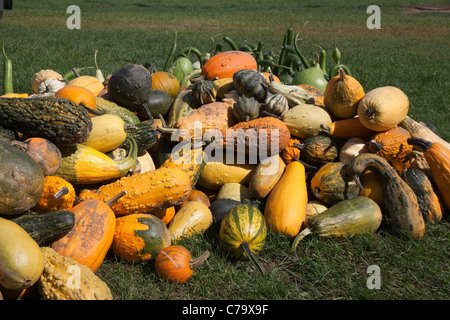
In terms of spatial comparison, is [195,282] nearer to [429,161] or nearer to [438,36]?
[429,161]

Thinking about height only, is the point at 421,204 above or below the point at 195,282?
above

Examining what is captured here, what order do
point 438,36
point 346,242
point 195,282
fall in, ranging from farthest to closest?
point 438,36 < point 346,242 < point 195,282

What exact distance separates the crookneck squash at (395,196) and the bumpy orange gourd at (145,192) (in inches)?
60.5

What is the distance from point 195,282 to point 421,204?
2.17 metres

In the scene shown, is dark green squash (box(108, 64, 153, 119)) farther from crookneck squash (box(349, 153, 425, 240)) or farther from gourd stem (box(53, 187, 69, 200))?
crookneck squash (box(349, 153, 425, 240))

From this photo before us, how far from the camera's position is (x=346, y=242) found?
3.58 m

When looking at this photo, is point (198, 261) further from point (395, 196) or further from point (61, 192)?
point (395, 196)

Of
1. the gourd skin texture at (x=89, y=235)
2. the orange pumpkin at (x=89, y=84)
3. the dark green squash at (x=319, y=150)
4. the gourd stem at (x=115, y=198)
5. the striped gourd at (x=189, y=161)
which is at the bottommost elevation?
the gourd skin texture at (x=89, y=235)

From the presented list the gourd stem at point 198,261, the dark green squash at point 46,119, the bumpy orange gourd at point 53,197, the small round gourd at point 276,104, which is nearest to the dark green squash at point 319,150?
the small round gourd at point 276,104

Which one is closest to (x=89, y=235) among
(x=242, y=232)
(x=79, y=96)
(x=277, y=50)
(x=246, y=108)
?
(x=242, y=232)

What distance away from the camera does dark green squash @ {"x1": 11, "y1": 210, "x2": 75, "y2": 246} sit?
9.50ft

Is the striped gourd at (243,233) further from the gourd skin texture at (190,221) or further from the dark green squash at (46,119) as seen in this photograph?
the dark green squash at (46,119)

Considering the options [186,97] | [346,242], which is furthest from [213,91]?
[346,242]

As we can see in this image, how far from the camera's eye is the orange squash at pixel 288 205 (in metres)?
3.64
